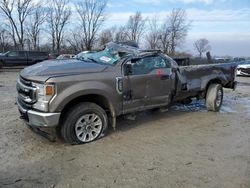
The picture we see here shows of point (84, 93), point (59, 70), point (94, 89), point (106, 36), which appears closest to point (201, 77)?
point (94, 89)

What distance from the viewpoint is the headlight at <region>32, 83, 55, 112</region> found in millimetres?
4828

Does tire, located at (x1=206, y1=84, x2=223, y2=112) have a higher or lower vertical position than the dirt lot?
higher

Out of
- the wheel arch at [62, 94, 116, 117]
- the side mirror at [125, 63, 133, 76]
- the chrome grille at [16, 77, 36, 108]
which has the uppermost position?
the side mirror at [125, 63, 133, 76]

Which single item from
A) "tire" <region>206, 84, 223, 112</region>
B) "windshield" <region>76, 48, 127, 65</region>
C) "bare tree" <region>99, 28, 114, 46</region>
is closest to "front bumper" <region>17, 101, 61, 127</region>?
"windshield" <region>76, 48, 127, 65</region>

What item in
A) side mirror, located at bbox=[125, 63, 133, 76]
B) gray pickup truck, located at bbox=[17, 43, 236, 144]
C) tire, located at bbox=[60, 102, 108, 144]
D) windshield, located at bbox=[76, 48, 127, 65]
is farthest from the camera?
windshield, located at bbox=[76, 48, 127, 65]

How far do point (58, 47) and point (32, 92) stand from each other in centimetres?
4670

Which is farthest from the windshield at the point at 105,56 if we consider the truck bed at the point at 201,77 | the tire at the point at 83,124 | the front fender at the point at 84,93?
the truck bed at the point at 201,77

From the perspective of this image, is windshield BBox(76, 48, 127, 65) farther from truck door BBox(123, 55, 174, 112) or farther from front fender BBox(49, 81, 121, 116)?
front fender BBox(49, 81, 121, 116)

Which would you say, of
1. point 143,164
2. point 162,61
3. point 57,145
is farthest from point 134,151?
point 162,61

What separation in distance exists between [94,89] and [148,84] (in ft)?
4.43

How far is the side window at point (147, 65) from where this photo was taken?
600 centimetres

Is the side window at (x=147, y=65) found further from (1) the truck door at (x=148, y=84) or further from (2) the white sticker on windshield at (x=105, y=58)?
(2) the white sticker on windshield at (x=105, y=58)

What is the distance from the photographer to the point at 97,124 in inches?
217

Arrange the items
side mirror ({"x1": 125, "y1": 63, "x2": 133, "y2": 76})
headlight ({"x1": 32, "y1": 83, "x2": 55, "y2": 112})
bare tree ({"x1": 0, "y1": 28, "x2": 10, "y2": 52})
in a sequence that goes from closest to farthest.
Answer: headlight ({"x1": 32, "y1": 83, "x2": 55, "y2": 112}) → side mirror ({"x1": 125, "y1": 63, "x2": 133, "y2": 76}) → bare tree ({"x1": 0, "y1": 28, "x2": 10, "y2": 52})
